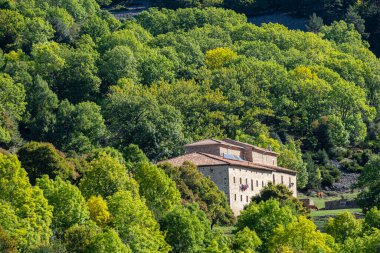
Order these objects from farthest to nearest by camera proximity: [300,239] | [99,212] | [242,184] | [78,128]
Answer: [78,128]
[242,184]
[300,239]
[99,212]

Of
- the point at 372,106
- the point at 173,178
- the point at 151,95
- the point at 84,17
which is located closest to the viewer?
the point at 173,178

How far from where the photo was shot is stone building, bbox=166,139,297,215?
384ft

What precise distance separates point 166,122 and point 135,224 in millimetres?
42680

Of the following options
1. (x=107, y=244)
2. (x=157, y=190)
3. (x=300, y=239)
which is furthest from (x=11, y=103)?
(x=107, y=244)

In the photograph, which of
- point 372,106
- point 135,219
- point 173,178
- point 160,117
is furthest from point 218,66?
point 135,219

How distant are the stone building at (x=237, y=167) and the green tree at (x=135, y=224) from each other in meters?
23.3

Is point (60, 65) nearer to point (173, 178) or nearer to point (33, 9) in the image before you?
point (33, 9)

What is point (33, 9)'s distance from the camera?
173 meters

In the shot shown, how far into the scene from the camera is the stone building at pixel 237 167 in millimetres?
116938

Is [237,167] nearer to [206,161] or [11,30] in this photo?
[206,161]

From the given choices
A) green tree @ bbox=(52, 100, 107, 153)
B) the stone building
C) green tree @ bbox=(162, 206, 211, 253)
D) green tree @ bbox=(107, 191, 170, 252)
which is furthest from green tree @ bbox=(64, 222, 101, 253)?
green tree @ bbox=(52, 100, 107, 153)

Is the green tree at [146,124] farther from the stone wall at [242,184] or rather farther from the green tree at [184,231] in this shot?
the green tree at [184,231]

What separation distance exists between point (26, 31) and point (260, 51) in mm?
27221

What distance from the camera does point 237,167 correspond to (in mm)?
118562
